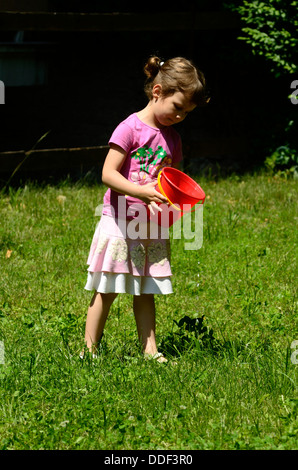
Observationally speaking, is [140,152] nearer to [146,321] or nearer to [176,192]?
[176,192]

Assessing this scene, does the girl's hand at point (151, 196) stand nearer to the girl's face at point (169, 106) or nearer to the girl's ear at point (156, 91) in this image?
the girl's face at point (169, 106)

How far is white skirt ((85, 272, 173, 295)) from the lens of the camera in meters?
3.73

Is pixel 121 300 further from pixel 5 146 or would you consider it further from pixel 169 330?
pixel 5 146

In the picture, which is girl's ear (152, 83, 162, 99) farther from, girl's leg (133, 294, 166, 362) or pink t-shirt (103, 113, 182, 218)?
girl's leg (133, 294, 166, 362)

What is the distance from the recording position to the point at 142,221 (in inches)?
148

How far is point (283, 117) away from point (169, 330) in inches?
175

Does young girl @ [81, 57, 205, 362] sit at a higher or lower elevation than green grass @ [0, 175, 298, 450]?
higher

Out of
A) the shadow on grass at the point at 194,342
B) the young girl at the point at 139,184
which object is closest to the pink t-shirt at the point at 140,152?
the young girl at the point at 139,184

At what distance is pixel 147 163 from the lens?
3.74 m

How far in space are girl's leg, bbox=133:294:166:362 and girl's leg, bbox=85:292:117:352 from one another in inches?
6.6

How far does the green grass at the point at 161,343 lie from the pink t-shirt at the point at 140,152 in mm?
828

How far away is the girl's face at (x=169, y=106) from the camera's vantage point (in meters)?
3.67

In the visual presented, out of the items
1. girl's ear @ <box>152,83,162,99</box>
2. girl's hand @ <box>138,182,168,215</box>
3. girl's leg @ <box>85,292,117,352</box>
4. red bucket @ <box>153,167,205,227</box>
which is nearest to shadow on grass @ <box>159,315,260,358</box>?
girl's leg @ <box>85,292,117,352</box>

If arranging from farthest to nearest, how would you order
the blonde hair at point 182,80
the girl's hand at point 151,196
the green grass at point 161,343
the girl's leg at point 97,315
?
the girl's leg at point 97,315
the blonde hair at point 182,80
the girl's hand at point 151,196
the green grass at point 161,343
